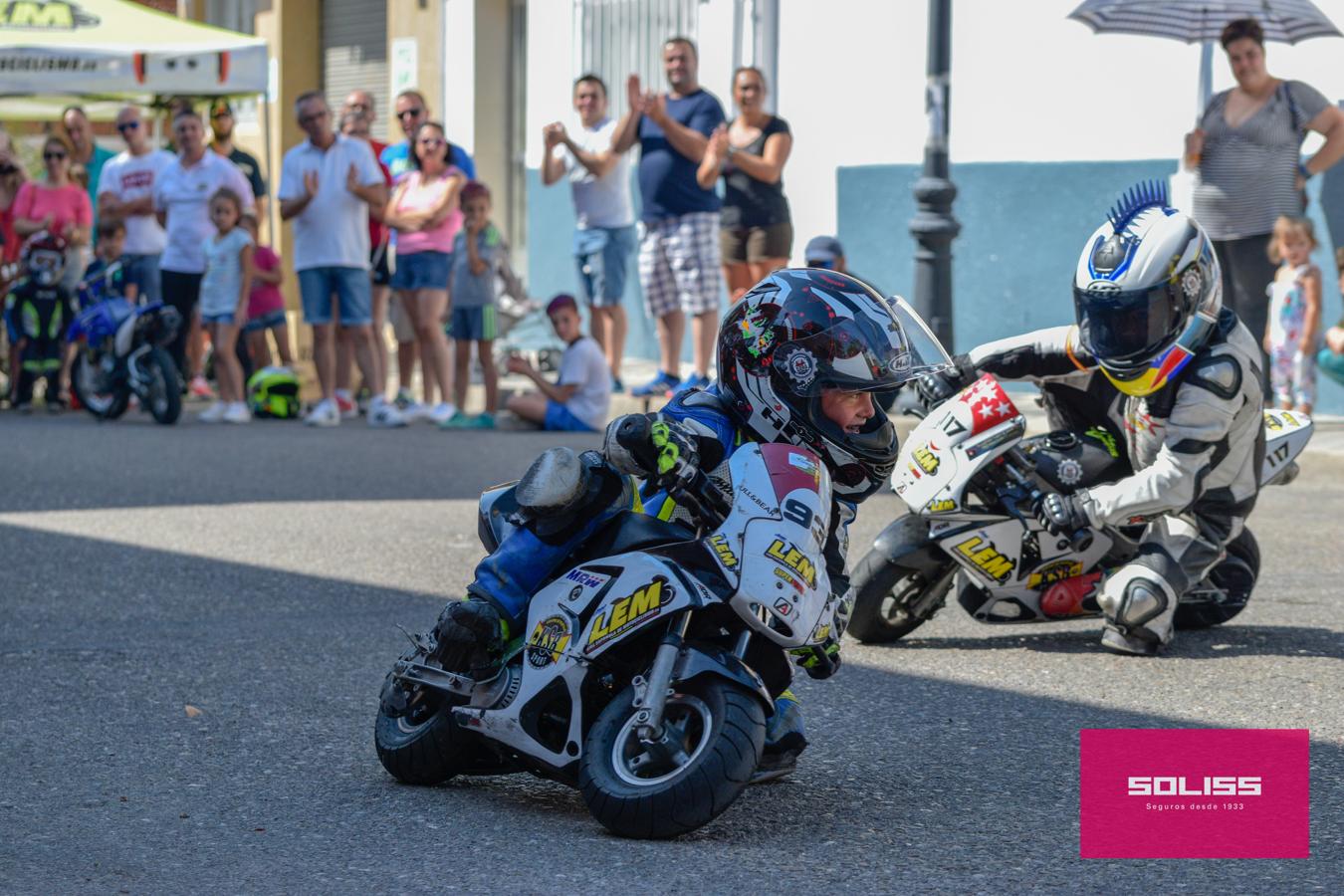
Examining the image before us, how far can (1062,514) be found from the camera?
5969mm

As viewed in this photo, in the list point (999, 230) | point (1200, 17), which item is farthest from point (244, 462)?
point (1200, 17)

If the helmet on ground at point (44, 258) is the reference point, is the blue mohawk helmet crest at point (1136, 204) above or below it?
above

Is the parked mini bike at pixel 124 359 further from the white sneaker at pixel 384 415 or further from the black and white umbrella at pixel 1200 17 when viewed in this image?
the black and white umbrella at pixel 1200 17

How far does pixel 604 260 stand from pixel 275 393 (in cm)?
238

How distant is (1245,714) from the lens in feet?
17.2

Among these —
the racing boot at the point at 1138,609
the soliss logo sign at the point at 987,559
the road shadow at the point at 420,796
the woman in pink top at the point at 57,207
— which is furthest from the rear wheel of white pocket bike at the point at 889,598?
the woman in pink top at the point at 57,207

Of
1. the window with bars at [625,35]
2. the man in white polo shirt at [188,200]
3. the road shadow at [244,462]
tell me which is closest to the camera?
the road shadow at [244,462]

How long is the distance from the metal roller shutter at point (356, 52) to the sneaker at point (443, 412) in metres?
9.85

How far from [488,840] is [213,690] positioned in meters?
1.66

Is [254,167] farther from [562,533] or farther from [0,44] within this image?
[562,533]

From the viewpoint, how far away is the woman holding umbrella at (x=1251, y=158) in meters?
11.3

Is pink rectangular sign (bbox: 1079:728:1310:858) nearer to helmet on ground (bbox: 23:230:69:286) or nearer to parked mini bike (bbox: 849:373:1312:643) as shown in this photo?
parked mini bike (bbox: 849:373:1312:643)

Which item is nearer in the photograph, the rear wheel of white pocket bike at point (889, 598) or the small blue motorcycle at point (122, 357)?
the rear wheel of white pocket bike at point (889, 598)

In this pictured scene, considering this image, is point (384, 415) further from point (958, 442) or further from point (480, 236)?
point (958, 442)
